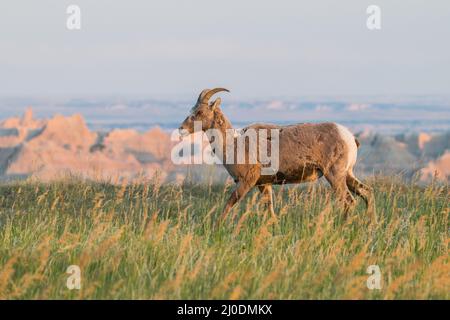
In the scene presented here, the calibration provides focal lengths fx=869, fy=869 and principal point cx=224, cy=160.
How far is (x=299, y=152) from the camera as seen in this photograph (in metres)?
11.6

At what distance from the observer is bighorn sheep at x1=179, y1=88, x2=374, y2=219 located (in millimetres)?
11633

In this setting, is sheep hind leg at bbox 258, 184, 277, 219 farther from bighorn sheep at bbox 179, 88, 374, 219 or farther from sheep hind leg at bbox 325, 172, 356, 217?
sheep hind leg at bbox 325, 172, 356, 217

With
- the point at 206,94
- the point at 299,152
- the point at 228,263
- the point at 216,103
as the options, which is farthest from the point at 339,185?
the point at 228,263

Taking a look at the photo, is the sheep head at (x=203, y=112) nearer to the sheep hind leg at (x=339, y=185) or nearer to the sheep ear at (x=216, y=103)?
the sheep ear at (x=216, y=103)

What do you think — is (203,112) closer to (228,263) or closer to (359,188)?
(359,188)

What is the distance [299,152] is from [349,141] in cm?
70

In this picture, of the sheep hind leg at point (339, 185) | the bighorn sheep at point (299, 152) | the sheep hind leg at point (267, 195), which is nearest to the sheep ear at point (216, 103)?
the bighorn sheep at point (299, 152)

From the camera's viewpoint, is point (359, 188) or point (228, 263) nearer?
point (228, 263)

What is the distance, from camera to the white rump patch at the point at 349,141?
11680mm

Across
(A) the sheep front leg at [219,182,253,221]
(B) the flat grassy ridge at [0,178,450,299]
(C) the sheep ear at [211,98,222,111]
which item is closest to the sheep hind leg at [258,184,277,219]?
(A) the sheep front leg at [219,182,253,221]

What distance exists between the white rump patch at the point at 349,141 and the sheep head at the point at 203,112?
5.55 feet
